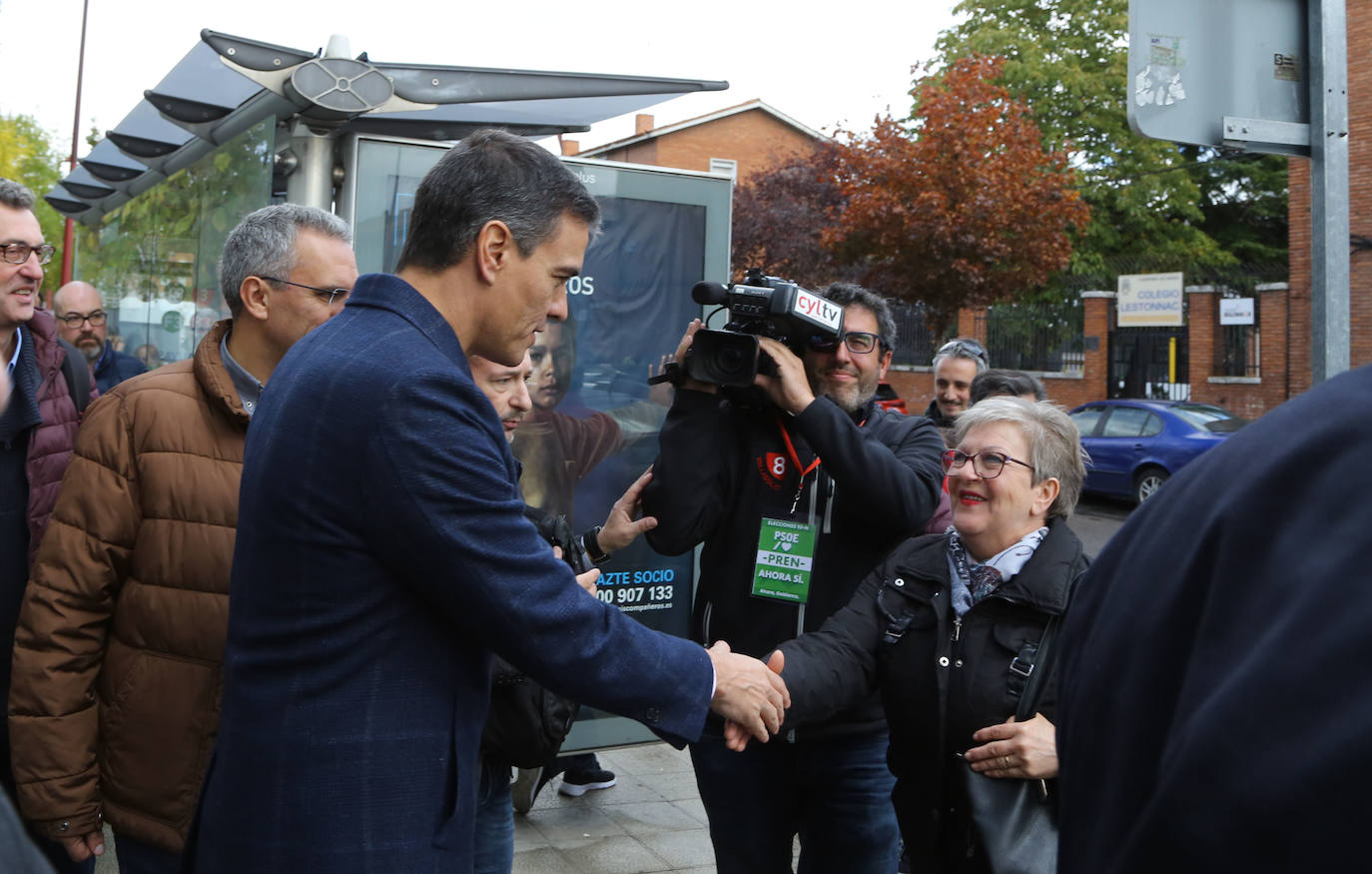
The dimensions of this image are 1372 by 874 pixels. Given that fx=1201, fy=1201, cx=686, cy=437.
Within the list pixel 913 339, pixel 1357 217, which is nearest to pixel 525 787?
pixel 1357 217

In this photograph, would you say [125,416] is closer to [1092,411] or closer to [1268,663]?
[1268,663]

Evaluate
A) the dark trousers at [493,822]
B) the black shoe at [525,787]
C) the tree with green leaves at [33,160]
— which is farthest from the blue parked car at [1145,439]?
the tree with green leaves at [33,160]

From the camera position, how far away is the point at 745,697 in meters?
2.30

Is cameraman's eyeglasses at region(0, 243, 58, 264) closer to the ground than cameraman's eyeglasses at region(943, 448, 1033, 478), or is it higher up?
higher up

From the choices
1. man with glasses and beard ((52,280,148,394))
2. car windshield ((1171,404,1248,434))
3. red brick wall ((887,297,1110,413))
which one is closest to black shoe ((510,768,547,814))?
man with glasses and beard ((52,280,148,394))

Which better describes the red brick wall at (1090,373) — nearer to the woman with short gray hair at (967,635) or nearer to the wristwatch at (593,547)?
the wristwatch at (593,547)

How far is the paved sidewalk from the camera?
15.4 ft

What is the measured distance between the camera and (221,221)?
584 cm

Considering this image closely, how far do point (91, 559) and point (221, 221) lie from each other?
143 inches

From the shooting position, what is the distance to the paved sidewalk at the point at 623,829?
4.68 m

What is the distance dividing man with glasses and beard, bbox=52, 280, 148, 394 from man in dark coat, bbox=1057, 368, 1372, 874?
7.23 metres

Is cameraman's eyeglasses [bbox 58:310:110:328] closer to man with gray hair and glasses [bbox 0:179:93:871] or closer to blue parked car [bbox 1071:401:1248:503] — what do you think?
man with gray hair and glasses [bbox 0:179:93:871]

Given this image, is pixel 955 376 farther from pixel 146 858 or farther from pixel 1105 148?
pixel 1105 148

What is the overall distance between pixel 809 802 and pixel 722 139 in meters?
41.3
